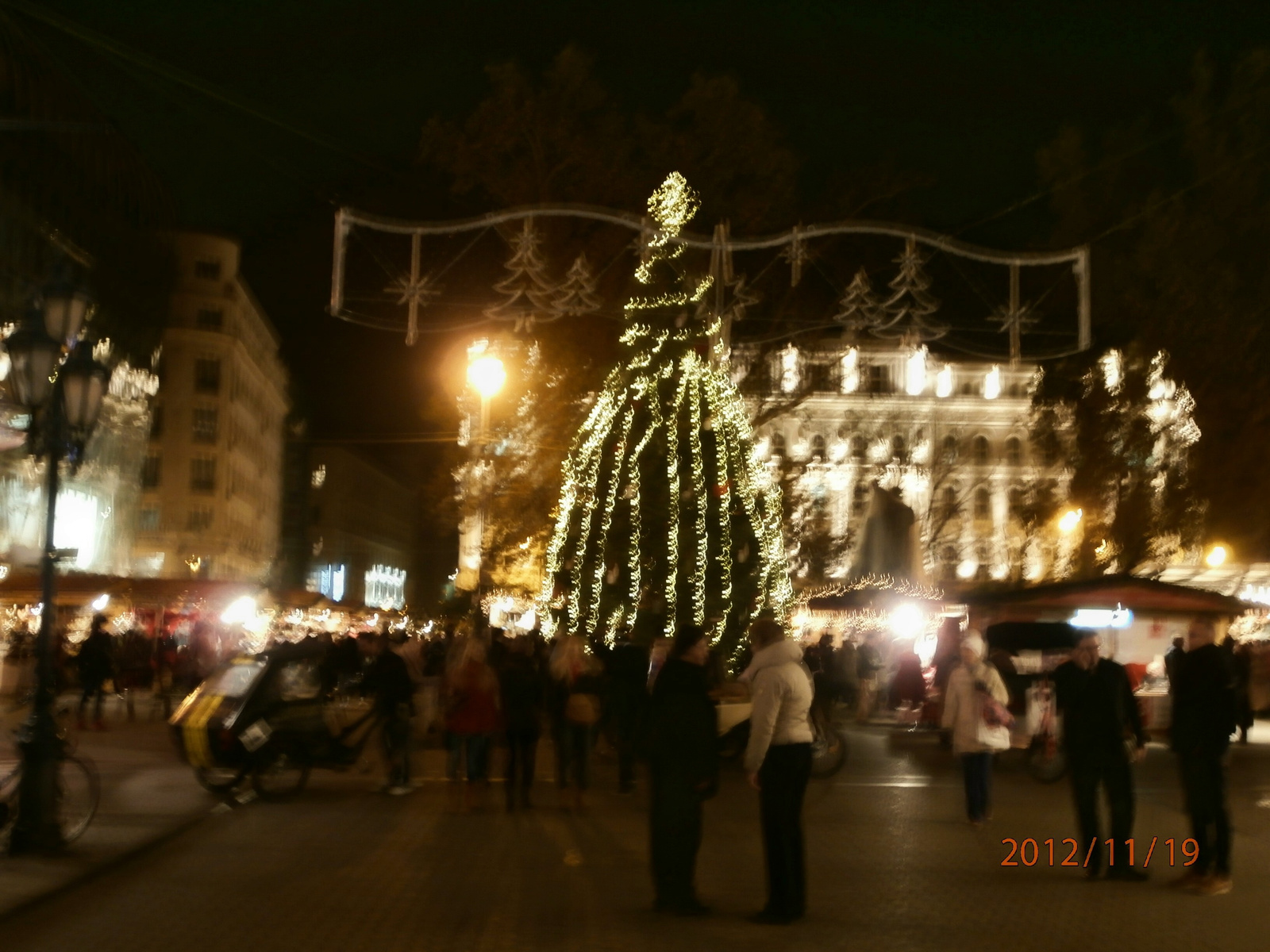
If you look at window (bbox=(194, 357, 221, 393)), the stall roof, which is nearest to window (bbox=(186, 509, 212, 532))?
window (bbox=(194, 357, 221, 393))

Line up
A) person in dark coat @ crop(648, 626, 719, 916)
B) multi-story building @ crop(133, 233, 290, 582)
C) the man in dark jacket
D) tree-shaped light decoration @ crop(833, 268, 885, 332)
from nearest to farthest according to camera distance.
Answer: person in dark coat @ crop(648, 626, 719, 916) → the man in dark jacket → tree-shaped light decoration @ crop(833, 268, 885, 332) → multi-story building @ crop(133, 233, 290, 582)

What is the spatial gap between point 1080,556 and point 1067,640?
1933 centimetres

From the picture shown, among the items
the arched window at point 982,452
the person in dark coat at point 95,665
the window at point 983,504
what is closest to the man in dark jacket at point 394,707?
the person in dark coat at point 95,665

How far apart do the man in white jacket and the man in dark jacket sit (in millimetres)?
8188

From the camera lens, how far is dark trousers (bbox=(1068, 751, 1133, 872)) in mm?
11422

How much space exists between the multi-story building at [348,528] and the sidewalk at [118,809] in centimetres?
7785

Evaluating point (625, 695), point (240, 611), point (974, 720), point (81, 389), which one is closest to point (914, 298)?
point (625, 695)

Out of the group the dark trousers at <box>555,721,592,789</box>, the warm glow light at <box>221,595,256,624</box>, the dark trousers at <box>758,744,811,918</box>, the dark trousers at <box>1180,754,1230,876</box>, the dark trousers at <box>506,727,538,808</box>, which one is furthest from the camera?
the warm glow light at <box>221,595,256,624</box>

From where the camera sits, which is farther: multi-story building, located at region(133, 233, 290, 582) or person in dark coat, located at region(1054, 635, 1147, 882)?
multi-story building, located at region(133, 233, 290, 582)

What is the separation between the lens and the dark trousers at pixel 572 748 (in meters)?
16.1

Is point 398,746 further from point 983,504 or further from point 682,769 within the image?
point 983,504

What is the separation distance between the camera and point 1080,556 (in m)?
43.1

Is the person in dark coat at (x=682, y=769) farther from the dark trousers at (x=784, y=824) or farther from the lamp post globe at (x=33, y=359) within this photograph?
the lamp post globe at (x=33, y=359)

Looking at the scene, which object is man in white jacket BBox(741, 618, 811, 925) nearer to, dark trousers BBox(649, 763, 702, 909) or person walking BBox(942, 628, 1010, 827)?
dark trousers BBox(649, 763, 702, 909)
